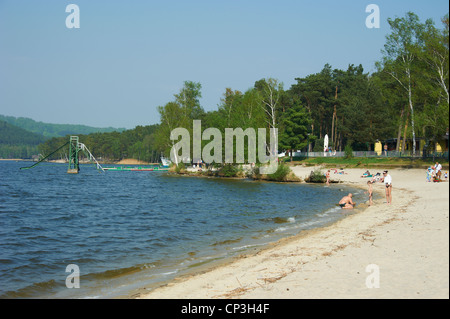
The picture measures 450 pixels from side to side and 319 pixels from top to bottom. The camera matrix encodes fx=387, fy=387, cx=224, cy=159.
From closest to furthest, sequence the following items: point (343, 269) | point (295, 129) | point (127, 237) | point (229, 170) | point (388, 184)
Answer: point (343, 269) < point (127, 237) < point (388, 184) < point (229, 170) < point (295, 129)

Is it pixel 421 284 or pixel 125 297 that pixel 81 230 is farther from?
pixel 421 284

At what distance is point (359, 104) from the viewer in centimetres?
7094

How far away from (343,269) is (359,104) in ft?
217

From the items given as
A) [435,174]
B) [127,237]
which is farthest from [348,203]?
[127,237]

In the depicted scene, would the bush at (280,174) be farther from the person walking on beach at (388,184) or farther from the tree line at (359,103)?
the person walking on beach at (388,184)

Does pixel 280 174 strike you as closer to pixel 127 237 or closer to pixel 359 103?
pixel 359 103

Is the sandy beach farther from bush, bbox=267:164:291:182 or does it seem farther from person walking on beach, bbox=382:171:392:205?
bush, bbox=267:164:291:182

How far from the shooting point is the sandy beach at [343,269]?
7840mm

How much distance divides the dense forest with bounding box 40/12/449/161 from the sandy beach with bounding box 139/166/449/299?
A: 294 inches

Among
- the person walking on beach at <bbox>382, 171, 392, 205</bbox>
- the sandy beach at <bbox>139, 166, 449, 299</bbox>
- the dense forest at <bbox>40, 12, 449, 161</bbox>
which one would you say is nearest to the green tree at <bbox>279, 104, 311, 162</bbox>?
the dense forest at <bbox>40, 12, 449, 161</bbox>

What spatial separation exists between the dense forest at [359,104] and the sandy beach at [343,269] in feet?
24.5

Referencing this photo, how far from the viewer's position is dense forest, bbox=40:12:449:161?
39188 millimetres

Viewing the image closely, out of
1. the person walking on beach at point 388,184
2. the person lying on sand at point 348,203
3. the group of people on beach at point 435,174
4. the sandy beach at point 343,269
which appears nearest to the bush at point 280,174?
the group of people on beach at point 435,174

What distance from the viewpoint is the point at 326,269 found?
10117 mm
